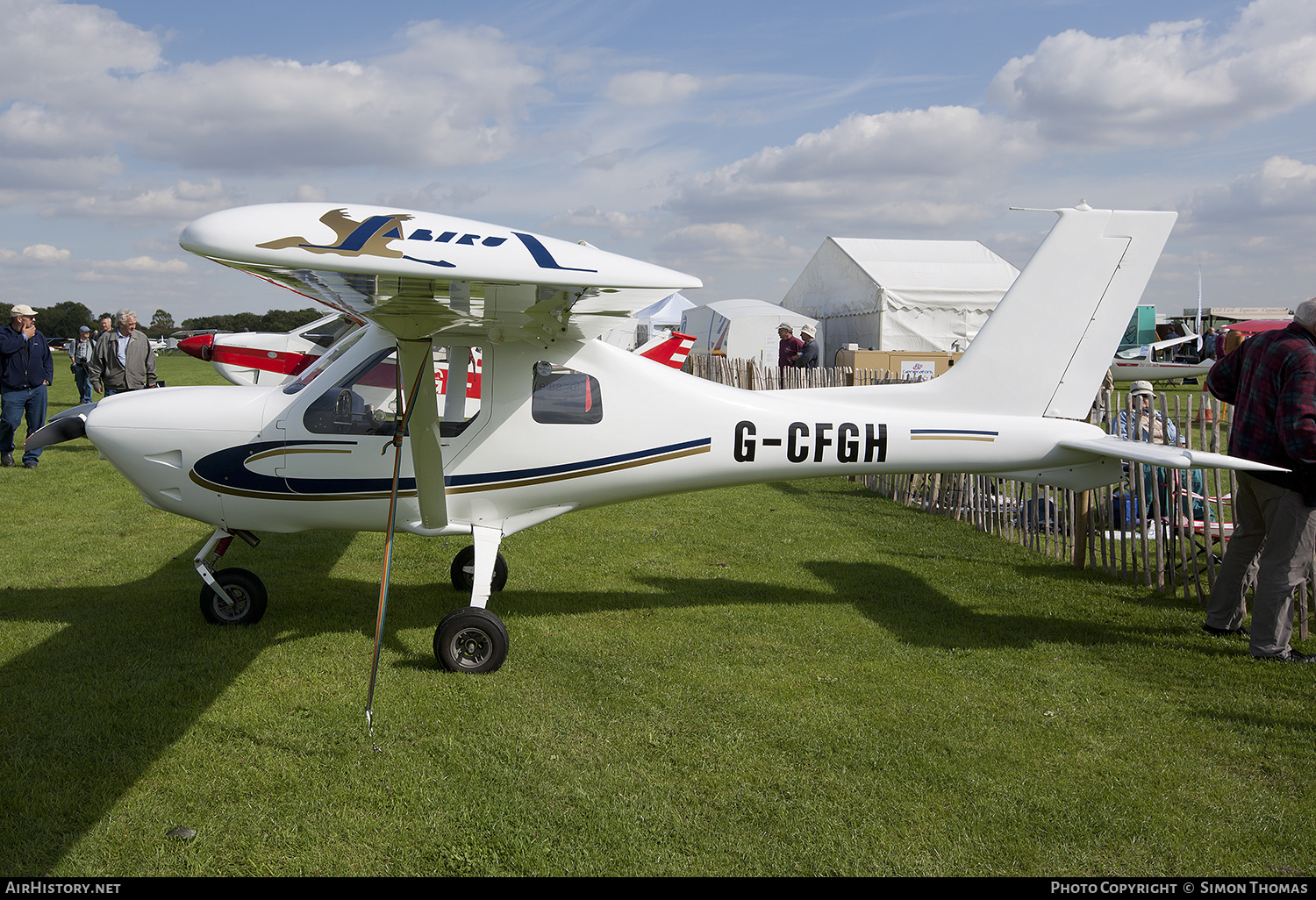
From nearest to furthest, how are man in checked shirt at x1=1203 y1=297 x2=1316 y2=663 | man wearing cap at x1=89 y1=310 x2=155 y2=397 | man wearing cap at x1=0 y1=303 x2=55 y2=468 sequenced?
man in checked shirt at x1=1203 y1=297 x2=1316 y2=663
man wearing cap at x1=0 y1=303 x2=55 y2=468
man wearing cap at x1=89 y1=310 x2=155 y2=397

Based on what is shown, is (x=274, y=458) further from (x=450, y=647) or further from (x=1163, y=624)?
(x=1163, y=624)

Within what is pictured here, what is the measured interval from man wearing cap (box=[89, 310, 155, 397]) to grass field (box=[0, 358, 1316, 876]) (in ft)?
18.9

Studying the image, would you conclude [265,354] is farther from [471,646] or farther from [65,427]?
[471,646]

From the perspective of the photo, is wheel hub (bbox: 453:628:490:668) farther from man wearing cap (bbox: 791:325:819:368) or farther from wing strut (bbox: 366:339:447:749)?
man wearing cap (bbox: 791:325:819:368)

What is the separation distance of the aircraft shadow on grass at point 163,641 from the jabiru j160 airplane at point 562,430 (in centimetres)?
57

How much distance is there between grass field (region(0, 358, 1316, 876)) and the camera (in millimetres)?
3141

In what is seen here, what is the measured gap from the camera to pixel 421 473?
4.91 meters

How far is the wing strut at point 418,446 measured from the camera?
418 cm

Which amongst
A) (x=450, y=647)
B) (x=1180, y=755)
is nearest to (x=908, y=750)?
(x=1180, y=755)

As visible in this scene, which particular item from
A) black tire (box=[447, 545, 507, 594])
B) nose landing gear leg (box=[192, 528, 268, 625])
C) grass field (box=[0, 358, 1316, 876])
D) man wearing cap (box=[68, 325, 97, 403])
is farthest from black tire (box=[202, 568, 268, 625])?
man wearing cap (box=[68, 325, 97, 403])

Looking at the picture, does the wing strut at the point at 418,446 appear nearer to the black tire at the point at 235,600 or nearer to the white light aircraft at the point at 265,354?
the black tire at the point at 235,600

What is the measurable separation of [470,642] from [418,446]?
118cm

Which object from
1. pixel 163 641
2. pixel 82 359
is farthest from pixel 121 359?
pixel 163 641
